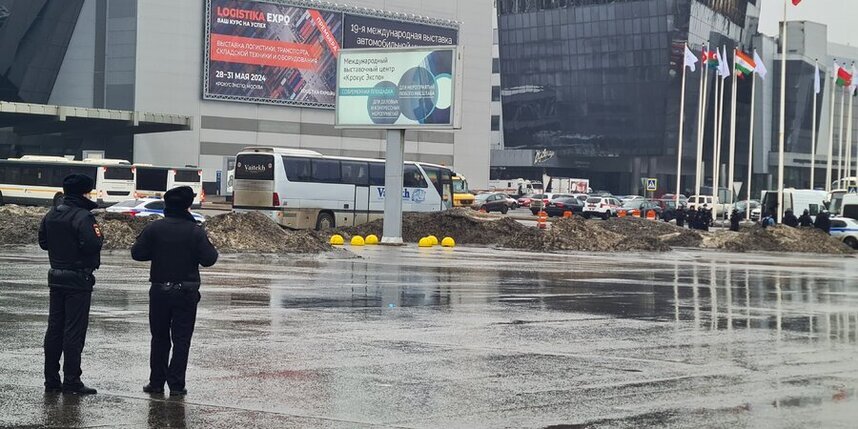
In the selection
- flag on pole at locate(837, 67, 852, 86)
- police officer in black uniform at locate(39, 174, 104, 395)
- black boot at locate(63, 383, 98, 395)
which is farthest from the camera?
flag on pole at locate(837, 67, 852, 86)

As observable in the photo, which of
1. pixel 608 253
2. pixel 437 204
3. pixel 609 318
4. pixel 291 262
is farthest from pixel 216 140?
pixel 609 318

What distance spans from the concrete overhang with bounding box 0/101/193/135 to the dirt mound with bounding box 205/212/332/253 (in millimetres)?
46924

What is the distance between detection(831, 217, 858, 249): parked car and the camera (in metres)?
52.9

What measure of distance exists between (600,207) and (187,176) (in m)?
26.5

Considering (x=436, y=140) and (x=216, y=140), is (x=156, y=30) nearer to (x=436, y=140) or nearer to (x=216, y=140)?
(x=216, y=140)

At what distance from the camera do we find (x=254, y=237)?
109ft

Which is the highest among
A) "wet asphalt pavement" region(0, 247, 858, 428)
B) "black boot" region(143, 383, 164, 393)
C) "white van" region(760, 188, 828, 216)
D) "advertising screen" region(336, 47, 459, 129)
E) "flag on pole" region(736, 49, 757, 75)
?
"flag on pole" region(736, 49, 757, 75)

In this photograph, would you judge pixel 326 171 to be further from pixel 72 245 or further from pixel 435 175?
pixel 72 245

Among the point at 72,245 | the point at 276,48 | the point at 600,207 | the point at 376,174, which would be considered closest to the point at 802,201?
the point at 600,207

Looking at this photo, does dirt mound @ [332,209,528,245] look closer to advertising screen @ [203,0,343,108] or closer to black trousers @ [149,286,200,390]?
black trousers @ [149,286,200,390]

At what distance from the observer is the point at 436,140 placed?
110062 millimetres

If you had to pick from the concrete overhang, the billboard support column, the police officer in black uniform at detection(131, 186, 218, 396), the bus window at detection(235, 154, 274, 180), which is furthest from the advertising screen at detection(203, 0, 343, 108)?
the police officer in black uniform at detection(131, 186, 218, 396)

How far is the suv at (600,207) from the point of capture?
260 feet

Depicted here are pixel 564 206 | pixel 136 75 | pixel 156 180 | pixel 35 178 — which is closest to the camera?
pixel 35 178
